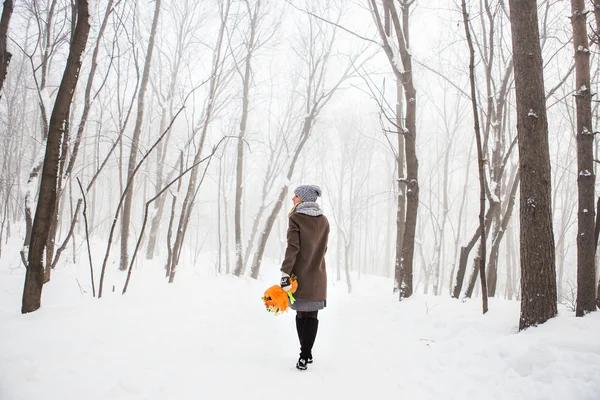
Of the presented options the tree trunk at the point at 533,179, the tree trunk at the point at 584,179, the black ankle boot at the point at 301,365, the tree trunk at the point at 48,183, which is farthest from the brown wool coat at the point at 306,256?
the tree trunk at the point at 584,179

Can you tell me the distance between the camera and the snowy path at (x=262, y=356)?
2.08 metres

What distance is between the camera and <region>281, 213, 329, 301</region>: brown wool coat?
2867mm

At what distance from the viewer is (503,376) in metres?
2.39

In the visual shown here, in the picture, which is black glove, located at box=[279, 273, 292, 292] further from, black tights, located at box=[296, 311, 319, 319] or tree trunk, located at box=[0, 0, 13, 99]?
tree trunk, located at box=[0, 0, 13, 99]

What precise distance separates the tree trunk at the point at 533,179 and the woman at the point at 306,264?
1821 mm

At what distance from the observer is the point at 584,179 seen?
3.32m

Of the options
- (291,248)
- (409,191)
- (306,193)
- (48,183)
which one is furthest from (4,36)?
(409,191)

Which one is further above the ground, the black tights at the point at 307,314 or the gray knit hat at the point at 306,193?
the gray knit hat at the point at 306,193

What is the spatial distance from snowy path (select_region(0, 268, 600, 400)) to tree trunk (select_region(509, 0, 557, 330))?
0.24 meters

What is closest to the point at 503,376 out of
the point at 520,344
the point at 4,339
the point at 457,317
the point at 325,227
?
the point at 520,344

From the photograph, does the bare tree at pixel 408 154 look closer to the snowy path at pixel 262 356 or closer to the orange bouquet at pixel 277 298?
the snowy path at pixel 262 356

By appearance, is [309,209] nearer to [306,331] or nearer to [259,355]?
[306,331]

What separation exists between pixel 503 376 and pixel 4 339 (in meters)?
3.63

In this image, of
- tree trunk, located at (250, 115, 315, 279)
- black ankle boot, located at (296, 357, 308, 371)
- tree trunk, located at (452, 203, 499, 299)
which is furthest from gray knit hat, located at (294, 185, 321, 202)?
tree trunk, located at (250, 115, 315, 279)
